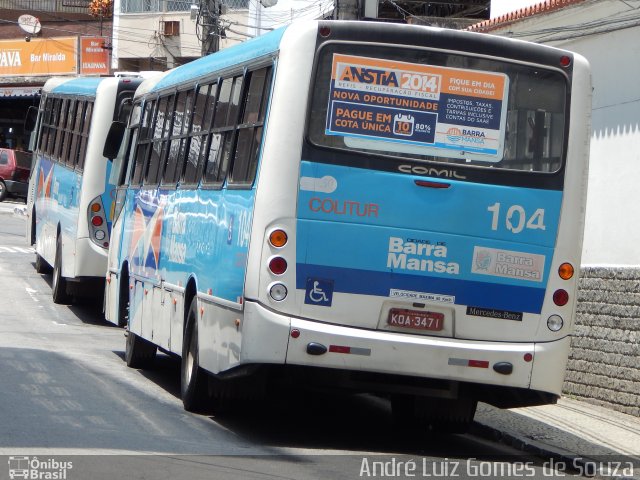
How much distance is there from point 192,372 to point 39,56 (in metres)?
42.0

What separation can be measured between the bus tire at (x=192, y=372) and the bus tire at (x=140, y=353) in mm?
2656

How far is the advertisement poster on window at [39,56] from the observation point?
1986 inches

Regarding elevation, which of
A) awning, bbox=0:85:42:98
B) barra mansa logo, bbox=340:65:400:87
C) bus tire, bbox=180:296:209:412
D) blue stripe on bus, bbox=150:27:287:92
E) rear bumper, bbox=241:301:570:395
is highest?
awning, bbox=0:85:42:98

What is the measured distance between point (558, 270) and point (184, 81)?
456cm

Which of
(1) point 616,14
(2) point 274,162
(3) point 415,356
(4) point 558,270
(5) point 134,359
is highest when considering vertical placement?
(1) point 616,14

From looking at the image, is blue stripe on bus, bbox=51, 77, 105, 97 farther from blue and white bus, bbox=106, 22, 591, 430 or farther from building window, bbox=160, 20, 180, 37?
building window, bbox=160, 20, 180, 37

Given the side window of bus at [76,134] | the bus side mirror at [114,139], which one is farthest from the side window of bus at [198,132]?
the side window of bus at [76,134]

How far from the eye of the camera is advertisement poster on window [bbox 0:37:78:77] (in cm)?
5044

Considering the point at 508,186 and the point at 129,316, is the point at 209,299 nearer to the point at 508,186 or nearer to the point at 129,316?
the point at 508,186

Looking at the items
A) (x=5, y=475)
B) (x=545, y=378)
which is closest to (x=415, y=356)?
(x=545, y=378)

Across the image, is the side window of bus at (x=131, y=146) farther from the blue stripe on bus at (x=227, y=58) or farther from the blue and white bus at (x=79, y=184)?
the blue and white bus at (x=79, y=184)

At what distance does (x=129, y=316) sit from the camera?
47.3 ft

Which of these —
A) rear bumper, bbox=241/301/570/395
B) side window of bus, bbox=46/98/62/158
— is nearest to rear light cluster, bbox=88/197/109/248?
side window of bus, bbox=46/98/62/158

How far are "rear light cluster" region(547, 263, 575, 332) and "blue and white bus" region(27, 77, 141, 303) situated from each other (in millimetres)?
8719
